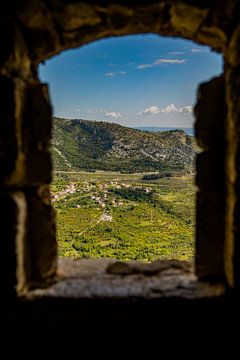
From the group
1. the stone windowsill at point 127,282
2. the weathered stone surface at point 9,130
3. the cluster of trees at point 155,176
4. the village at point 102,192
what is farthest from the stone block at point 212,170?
the cluster of trees at point 155,176

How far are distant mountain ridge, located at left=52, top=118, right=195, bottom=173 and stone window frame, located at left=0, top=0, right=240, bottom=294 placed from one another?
30.1 metres

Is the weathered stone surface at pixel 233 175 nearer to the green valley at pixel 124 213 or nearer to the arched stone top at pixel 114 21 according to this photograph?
the arched stone top at pixel 114 21

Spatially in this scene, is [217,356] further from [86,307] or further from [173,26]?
[173,26]

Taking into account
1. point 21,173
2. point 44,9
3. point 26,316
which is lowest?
point 26,316

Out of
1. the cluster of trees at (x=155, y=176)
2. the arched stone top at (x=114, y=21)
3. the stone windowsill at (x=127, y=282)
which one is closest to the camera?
the arched stone top at (x=114, y=21)

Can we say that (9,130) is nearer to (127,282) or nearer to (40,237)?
(40,237)

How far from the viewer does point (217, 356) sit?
6.01 feet

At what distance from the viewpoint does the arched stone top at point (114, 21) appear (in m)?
1.69

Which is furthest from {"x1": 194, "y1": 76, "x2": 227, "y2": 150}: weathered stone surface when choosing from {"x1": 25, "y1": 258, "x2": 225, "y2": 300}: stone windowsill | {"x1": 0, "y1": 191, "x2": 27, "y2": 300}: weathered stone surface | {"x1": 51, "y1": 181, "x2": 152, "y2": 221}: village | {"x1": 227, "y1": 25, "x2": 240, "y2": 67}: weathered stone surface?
{"x1": 51, "y1": 181, "x2": 152, "y2": 221}: village

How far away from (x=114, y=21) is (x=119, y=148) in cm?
3308

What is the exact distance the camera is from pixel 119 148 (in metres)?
34.8

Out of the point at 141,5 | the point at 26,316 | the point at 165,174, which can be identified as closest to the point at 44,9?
the point at 141,5

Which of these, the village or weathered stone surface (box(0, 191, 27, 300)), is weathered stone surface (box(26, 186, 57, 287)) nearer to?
weathered stone surface (box(0, 191, 27, 300))

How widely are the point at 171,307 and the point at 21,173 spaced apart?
1.13m
